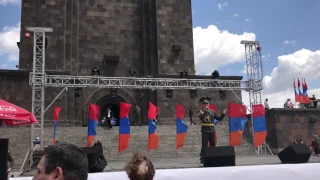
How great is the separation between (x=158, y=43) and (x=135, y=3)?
15.3ft

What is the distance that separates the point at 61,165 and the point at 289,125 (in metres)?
21.6

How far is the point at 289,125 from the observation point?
2155 centimetres

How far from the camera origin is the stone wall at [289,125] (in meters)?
21.2

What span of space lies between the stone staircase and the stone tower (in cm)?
456

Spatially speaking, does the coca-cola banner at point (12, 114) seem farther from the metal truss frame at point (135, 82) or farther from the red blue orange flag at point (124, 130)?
the metal truss frame at point (135, 82)

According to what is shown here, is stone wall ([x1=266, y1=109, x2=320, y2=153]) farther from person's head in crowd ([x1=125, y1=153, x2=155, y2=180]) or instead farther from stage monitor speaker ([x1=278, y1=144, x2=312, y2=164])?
person's head in crowd ([x1=125, y1=153, x2=155, y2=180])

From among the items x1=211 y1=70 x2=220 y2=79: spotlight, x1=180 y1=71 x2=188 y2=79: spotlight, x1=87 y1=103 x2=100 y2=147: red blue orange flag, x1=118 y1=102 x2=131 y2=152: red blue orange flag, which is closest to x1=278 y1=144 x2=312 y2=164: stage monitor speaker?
x1=118 y1=102 x2=131 y2=152: red blue orange flag

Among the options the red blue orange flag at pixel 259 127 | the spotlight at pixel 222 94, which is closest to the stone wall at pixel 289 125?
the red blue orange flag at pixel 259 127

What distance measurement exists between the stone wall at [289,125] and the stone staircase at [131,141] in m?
1.61

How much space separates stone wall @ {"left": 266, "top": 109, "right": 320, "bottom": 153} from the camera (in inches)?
835

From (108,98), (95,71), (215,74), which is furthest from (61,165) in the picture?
(108,98)

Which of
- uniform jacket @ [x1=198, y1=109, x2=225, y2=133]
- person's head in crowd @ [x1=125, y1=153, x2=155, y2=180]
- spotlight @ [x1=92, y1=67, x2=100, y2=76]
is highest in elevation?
spotlight @ [x1=92, y1=67, x2=100, y2=76]

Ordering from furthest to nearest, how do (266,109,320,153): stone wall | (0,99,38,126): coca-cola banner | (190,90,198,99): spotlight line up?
(190,90,198,99): spotlight, (266,109,320,153): stone wall, (0,99,38,126): coca-cola banner

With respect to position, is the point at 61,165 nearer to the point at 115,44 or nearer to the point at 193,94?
the point at 193,94
